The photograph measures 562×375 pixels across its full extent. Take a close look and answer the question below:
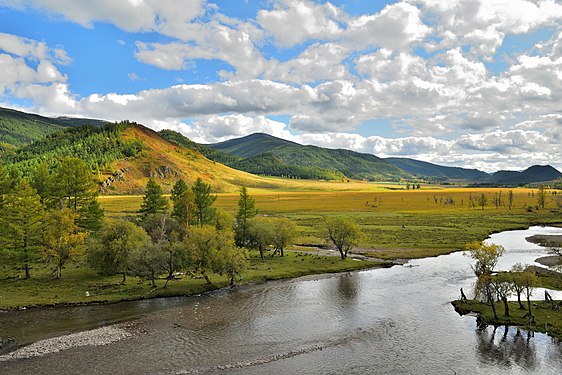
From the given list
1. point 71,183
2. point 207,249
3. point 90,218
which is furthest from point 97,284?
point 71,183

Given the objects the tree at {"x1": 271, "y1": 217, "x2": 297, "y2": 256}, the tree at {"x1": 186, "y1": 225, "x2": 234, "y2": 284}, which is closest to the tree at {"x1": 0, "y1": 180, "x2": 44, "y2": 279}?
the tree at {"x1": 186, "y1": 225, "x2": 234, "y2": 284}

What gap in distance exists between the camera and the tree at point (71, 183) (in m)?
84.4

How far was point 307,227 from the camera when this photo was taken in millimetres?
150625

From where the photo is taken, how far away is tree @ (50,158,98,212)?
277 ft

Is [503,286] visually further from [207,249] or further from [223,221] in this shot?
[223,221]

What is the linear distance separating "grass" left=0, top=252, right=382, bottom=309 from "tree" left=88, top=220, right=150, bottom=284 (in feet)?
8.53

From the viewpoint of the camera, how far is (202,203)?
102m

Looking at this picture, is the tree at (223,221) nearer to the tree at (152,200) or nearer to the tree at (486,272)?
the tree at (152,200)

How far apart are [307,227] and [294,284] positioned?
78.7 metres

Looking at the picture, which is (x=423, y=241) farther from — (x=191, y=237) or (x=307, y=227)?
(x=191, y=237)

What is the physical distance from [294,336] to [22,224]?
52113 millimetres

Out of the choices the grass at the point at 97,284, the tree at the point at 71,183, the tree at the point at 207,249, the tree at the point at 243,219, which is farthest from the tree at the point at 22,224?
the tree at the point at 243,219

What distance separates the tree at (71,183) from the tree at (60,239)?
14398 millimetres

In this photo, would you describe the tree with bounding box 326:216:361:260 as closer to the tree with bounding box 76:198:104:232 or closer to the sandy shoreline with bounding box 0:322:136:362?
the tree with bounding box 76:198:104:232
